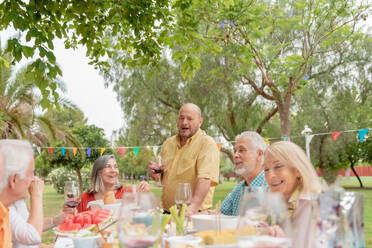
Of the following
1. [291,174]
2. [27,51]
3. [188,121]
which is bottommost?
[291,174]

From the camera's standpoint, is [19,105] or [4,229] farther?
[19,105]

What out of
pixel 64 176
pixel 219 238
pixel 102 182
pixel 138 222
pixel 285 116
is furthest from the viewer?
pixel 64 176

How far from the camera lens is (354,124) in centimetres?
1762

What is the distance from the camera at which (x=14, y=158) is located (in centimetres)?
175

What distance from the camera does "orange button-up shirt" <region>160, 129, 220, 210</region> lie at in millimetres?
3299

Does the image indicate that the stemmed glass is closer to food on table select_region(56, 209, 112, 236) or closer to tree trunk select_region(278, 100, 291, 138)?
food on table select_region(56, 209, 112, 236)

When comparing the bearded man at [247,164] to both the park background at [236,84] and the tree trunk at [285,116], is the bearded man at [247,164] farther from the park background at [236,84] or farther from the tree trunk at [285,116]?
the tree trunk at [285,116]

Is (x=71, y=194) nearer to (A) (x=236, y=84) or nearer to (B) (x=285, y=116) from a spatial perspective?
(B) (x=285, y=116)

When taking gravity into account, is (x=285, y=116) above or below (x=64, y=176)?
above

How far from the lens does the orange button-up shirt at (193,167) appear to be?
3299mm

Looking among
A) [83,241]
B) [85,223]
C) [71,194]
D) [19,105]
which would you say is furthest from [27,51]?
[19,105]

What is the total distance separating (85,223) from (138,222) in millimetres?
864

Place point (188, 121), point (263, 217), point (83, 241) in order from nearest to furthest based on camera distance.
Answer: point (263, 217), point (83, 241), point (188, 121)

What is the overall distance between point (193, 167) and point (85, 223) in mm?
1623
